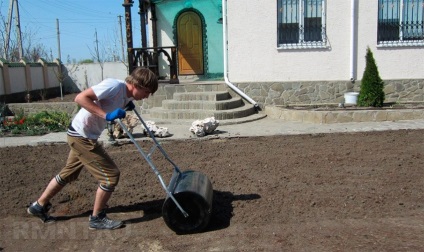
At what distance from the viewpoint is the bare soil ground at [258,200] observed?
385 cm

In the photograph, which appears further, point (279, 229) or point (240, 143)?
point (240, 143)

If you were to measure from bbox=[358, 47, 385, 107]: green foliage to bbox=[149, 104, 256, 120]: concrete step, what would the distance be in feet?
10.2

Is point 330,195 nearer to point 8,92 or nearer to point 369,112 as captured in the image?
point 369,112

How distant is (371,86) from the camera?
1074cm

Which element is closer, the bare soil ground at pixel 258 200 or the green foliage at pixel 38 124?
the bare soil ground at pixel 258 200

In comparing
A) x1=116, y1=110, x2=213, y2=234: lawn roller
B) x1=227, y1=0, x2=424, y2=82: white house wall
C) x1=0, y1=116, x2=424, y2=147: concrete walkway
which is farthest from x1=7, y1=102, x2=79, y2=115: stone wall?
x1=116, y1=110, x2=213, y2=234: lawn roller

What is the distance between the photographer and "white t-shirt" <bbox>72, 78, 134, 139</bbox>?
3.87 meters

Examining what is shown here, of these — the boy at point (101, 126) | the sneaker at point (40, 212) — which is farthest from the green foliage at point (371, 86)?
the sneaker at point (40, 212)

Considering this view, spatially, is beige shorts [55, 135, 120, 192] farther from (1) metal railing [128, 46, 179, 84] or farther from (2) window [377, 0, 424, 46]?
(2) window [377, 0, 424, 46]

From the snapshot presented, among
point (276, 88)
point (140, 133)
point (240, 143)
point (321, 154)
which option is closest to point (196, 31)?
point (276, 88)

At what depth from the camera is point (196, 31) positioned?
1502 cm

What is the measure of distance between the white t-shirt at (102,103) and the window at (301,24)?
8842 mm

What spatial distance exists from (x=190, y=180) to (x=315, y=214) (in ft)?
4.50

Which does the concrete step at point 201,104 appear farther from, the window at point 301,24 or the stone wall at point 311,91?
the window at point 301,24
